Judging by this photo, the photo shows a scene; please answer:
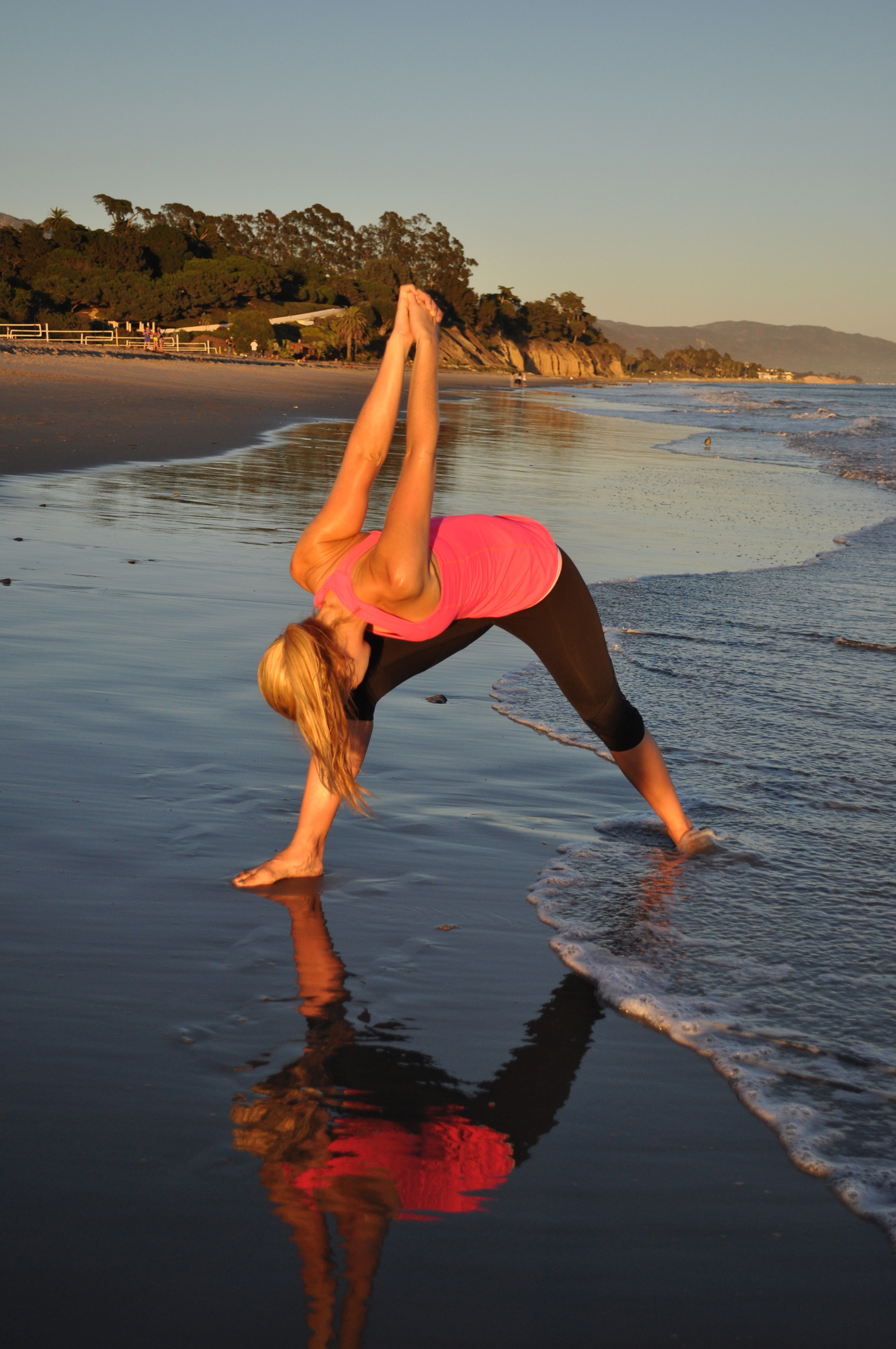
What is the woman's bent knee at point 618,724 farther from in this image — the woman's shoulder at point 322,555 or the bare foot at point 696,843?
the woman's shoulder at point 322,555

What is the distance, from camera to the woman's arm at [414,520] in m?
2.44

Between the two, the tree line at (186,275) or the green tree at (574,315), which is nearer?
the tree line at (186,275)

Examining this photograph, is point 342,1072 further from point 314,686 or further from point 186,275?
point 186,275

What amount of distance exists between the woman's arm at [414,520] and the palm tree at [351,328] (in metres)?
81.2

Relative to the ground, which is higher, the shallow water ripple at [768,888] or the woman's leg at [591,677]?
the woman's leg at [591,677]

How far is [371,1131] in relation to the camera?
6.57 ft

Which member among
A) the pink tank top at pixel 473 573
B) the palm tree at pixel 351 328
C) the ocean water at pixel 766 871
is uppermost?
the palm tree at pixel 351 328

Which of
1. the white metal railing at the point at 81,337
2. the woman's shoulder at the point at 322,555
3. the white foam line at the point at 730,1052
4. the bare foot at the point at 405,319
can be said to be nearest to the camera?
the white foam line at the point at 730,1052

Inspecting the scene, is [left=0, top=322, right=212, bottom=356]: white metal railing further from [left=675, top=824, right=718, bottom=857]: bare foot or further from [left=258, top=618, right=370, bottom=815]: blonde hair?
[left=258, top=618, right=370, bottom=815]: blonde hair

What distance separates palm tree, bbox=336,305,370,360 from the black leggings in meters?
80.8

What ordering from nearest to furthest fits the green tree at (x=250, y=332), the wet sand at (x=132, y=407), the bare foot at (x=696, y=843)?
the bare foot at (x=696, y=843) < the wet sand at (x=132, y=407) < the green tree at (x=250, y=332)

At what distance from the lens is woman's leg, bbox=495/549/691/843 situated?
10.1ft

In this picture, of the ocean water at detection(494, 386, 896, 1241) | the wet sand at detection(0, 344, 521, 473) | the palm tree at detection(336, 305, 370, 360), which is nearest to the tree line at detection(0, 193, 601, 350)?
the palm tree at detection(336, 305, 370, 360)

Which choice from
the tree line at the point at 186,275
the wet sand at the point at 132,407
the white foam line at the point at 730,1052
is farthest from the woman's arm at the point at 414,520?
the tree line at the point at 186,275
